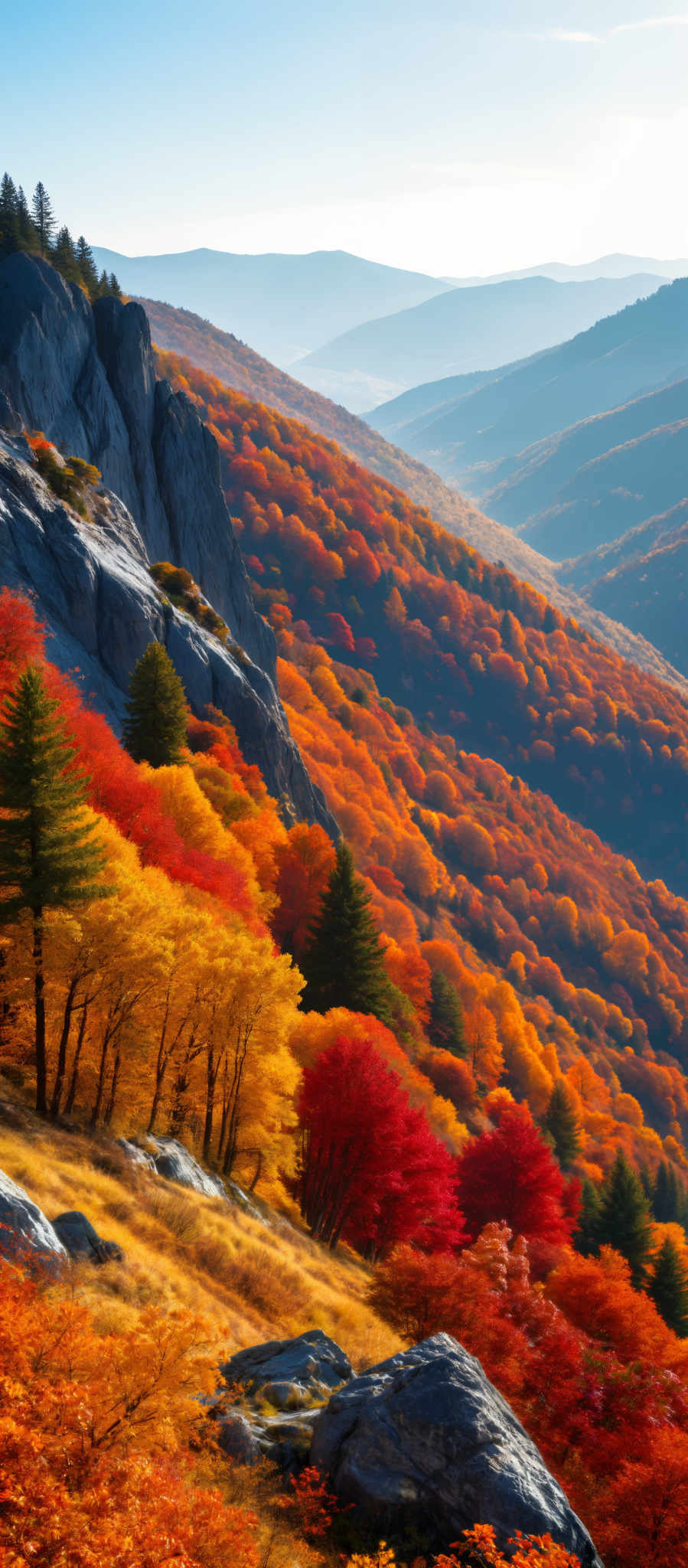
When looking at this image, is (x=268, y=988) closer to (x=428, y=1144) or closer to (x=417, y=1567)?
(x=428, y=1144)

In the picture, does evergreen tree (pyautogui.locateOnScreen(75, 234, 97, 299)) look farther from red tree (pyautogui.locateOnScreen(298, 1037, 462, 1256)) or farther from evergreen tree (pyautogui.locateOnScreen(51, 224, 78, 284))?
red tree (pyautogui.locateOnScreen(298, 1037, 462, 1256))

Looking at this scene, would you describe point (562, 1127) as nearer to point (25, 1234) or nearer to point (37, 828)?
point (37, 828)

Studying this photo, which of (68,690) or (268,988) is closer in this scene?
(268,988)

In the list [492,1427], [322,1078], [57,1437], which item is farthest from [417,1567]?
[322,1078]

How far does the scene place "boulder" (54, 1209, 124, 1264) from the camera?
1800 cm

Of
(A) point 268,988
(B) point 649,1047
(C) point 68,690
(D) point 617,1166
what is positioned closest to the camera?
(A) point 268,988

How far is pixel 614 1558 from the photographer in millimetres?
17938

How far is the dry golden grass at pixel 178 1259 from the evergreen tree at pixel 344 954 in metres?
23.2

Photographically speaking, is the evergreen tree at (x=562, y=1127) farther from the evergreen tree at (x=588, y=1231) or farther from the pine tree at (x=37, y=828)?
the pine tree at (x=37, y=828)

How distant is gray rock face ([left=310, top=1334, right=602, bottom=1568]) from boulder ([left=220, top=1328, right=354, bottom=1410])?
6.21ft

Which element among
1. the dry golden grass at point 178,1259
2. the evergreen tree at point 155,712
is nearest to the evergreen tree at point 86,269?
the evergreen tree at point 155,712

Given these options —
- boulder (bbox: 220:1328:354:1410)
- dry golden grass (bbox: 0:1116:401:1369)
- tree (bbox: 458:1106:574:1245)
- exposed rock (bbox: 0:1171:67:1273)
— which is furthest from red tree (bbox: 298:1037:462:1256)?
exposed rock (bbox: 0:1171:67:1273)

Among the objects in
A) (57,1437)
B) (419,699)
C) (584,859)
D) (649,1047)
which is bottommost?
(649,1047)

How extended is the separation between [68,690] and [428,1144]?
3190 cm
